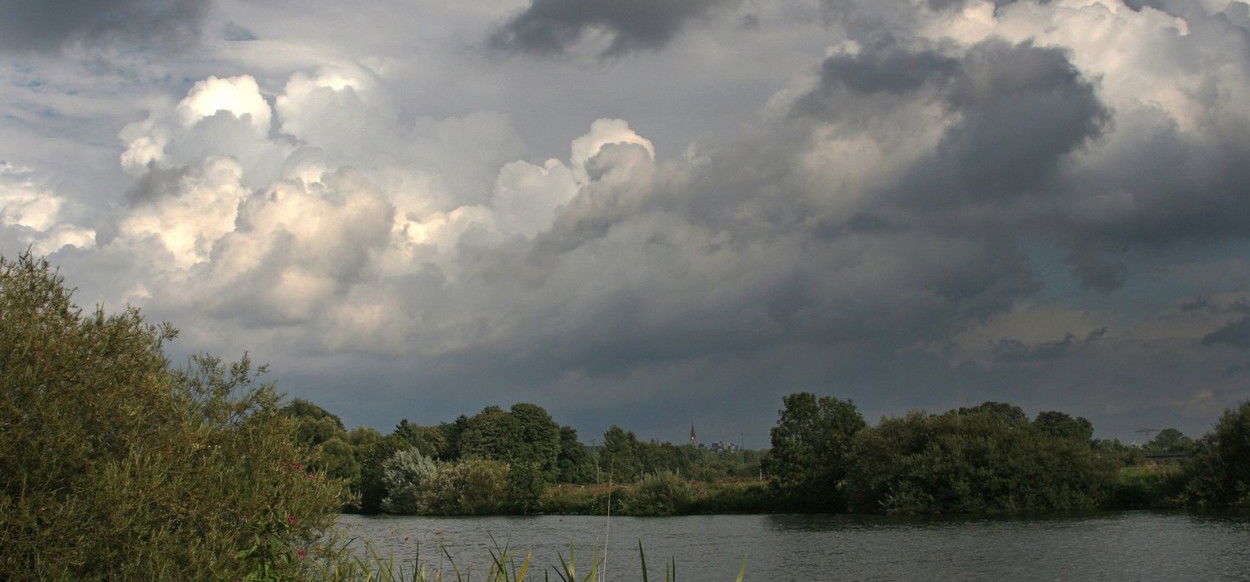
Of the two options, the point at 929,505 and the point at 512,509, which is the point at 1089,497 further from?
the point at 512,509

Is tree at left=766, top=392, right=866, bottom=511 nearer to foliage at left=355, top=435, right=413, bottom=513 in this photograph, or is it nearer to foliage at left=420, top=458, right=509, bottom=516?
foliage at left=420, top=458, right=509, bottom=516

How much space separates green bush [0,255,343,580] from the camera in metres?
11.7

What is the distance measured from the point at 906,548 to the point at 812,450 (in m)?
33.0

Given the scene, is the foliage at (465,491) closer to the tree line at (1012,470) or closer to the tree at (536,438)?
the tree at (536,438)

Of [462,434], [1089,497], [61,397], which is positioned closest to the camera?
[61,397]

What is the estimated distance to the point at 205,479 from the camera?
45.3ft

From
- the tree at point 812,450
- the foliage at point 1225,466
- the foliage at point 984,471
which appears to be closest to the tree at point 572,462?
the tree at point 812,450

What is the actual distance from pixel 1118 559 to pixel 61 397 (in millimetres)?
38802

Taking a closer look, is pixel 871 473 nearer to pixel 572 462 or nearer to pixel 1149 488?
pixel 1149 488

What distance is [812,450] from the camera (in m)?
79.3

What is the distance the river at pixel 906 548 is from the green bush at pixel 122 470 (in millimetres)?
11360

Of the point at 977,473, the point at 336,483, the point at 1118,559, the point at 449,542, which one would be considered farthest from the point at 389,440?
the point at 336,483

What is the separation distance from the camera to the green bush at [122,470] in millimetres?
11711

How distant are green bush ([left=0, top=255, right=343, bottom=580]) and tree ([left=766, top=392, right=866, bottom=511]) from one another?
66.2 meters
